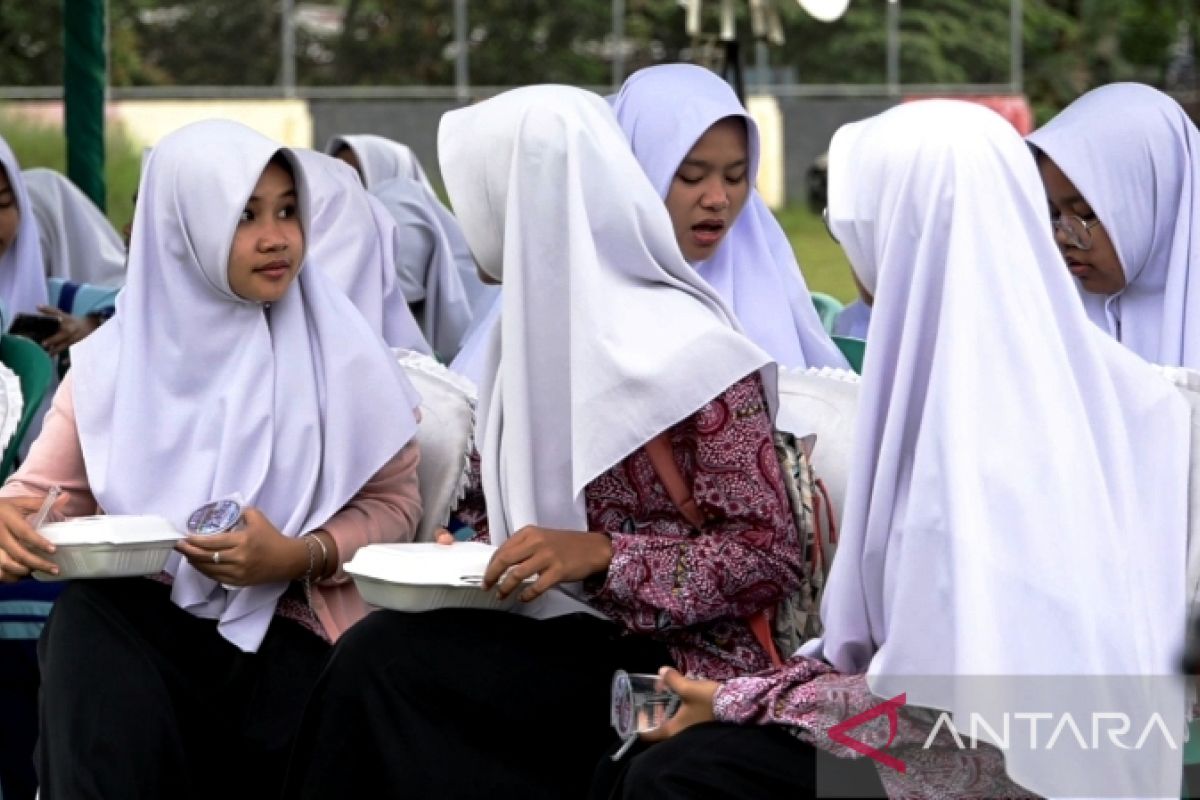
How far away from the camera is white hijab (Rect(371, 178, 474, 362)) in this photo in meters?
5.48

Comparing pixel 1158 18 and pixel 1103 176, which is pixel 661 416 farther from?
pixel 1158 18

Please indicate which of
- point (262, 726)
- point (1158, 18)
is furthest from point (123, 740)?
point (1158, 18)

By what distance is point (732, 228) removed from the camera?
3756 mm

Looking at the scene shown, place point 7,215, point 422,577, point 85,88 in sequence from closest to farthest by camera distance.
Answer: point 422,577, point 7,215, point 85,88

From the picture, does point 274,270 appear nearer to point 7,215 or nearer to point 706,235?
point 706,235

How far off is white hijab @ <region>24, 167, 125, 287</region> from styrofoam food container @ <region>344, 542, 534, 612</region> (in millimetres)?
3391

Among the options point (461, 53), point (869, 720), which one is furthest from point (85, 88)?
point (461, 53)

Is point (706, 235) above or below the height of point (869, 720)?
above

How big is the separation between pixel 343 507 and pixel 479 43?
1727 centimetres

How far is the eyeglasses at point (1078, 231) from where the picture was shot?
3.24 m

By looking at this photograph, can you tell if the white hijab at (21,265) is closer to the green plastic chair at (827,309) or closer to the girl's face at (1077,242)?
the green plastic chair at (827,309)

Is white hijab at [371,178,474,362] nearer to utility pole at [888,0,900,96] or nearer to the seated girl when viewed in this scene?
the seated girl

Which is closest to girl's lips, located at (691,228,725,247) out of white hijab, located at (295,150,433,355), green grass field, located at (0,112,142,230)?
white hijab, located at (295,150,433,355)

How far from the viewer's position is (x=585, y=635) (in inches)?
103
